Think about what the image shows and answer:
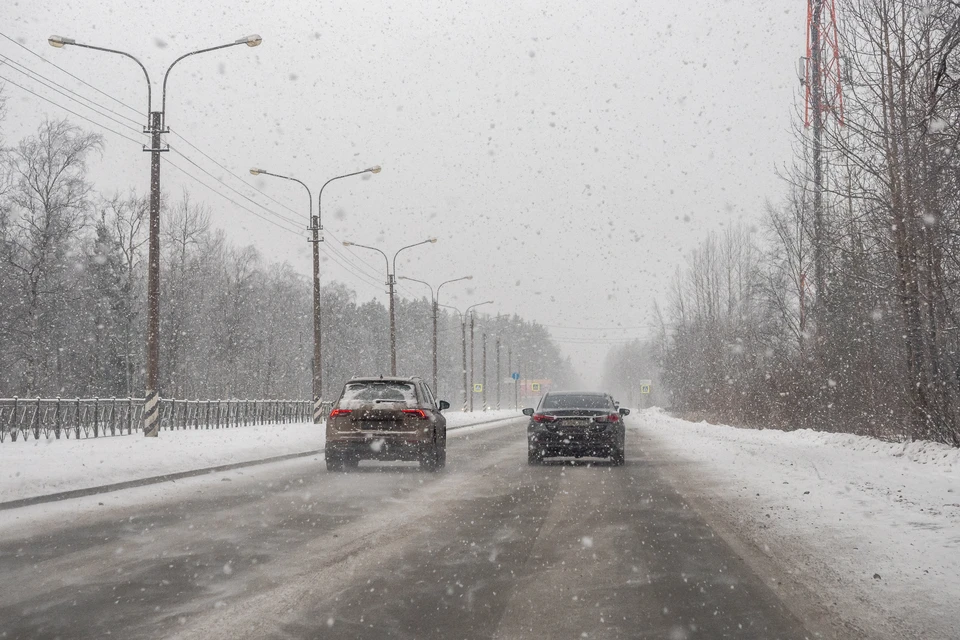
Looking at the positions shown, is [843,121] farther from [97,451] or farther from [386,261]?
[386,261]

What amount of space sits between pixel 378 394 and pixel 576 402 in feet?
14.5

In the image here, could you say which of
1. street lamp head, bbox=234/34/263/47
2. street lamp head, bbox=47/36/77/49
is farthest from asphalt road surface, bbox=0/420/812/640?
street lamp head, bbox=234/34/263/47

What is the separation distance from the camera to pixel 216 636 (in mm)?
5121

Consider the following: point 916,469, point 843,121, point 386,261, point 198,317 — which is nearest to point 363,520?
point 916,469

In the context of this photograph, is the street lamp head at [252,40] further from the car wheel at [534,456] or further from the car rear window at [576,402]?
the car wheel at [534,456]

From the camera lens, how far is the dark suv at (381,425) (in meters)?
16.5

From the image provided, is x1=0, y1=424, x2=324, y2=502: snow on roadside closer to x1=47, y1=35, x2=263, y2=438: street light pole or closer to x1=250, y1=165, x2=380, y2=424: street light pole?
x1=47, y1=35, x2=263, y2=438: street light pole

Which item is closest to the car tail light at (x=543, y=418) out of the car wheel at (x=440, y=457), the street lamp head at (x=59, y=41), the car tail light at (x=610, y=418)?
the car tail light at (x=610, y=418)

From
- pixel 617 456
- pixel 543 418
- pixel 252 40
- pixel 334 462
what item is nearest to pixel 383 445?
pixel 334 462

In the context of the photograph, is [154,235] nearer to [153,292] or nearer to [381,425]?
[153,292]

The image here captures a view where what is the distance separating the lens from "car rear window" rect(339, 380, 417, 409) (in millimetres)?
16672

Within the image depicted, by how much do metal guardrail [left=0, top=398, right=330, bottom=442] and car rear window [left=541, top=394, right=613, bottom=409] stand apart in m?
11.7

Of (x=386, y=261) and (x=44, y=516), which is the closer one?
(x=44, y=516)

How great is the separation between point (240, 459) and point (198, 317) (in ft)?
177
